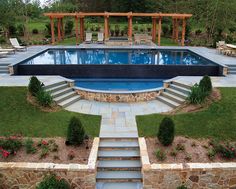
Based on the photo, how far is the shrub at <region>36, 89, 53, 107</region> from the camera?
29.7ft

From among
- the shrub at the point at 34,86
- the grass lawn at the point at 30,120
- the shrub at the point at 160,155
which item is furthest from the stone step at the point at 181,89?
the shrub at the point at 34,86

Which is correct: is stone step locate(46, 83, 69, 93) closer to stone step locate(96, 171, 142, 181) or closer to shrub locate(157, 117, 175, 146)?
stone step locate(96, 171, 142, 181)

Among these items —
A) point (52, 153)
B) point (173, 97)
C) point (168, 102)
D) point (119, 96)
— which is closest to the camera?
point (52, 153)

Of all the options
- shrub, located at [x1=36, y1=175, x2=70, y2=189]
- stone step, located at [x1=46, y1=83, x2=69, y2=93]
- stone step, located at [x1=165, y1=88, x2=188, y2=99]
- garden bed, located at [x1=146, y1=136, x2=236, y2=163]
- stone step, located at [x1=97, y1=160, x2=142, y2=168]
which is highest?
stone step, located at [x1=46, y1=83, x2=69, y2=93]

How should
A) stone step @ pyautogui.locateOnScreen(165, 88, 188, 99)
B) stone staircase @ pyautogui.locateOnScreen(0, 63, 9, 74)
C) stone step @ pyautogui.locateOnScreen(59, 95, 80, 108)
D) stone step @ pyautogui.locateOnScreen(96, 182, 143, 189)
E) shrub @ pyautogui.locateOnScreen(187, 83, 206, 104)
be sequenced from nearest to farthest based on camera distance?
stone step @ pyautogui.locateOnScreen(96, 182, 143, 189)
shrub @ pyautogui.locateOnScreen(187, 83, 206, 104)
stone step @ pyautogui.locateOnScreen(59, 95, 80, 108)
stone step @ pyautogui.locateOnScreen(165, 88, 188, 99)
stone staircase @ pyautogui.locateOnScreen(0, 63, 9, 74)

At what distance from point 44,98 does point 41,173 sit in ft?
12.1

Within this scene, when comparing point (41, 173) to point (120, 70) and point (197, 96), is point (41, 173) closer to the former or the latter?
point (197, 96)

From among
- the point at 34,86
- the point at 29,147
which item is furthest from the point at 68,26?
the point at 29,147

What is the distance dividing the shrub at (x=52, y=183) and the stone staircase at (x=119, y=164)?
94 centimetres

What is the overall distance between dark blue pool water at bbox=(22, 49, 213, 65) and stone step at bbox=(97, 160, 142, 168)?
9.30m

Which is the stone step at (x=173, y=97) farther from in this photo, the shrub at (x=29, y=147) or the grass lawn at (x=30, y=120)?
the shrub at (x=29, y=147)

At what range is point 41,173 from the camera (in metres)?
5.92

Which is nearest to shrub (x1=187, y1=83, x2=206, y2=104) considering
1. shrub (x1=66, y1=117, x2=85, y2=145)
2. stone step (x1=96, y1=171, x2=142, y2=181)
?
stone step (x1=96, y1=171, x2=142, y2=181)

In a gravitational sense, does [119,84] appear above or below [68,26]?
below
